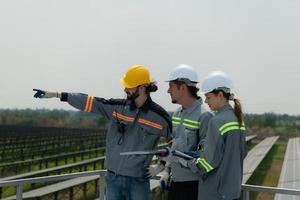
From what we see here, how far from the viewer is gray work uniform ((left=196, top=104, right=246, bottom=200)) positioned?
9.71 feet

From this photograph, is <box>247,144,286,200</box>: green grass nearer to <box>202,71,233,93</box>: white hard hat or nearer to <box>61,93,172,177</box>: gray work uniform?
<box>61,93,172,177</box>: gray work uniform

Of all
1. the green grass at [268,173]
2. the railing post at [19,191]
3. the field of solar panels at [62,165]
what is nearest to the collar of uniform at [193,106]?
the field of solar panels at [62,165]

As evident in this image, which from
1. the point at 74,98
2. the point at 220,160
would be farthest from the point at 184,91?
the point at 74,98

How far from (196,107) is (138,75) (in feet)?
1.82

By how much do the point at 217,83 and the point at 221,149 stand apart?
469 millimetres

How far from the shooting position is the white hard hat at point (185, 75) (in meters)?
3.38

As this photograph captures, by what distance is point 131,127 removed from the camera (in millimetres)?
3547

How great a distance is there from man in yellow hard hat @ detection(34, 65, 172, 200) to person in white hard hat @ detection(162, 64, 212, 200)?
7.4 inches

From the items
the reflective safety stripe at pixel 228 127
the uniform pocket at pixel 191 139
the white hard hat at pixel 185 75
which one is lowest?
the uniform pocket at pixel 191 139

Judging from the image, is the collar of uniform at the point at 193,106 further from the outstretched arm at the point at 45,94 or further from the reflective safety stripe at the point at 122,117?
the outstretched arm at the point at 45,94

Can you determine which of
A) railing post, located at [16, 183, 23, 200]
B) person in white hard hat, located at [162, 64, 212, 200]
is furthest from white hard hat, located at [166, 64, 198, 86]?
railing post, located at [16, 183, 23, 200]

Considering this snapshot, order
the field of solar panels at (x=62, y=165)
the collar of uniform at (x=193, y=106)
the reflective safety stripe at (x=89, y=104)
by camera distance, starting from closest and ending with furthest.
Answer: the collar of uniform at (x=193, y=106), the reflective safety stripe at (x=89, y=104), the field of solar panels at (x=62, y=165)

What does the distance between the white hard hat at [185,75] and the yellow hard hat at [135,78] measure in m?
0.25

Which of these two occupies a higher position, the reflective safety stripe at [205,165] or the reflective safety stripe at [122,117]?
the reflective safety stripe at [122,117]
